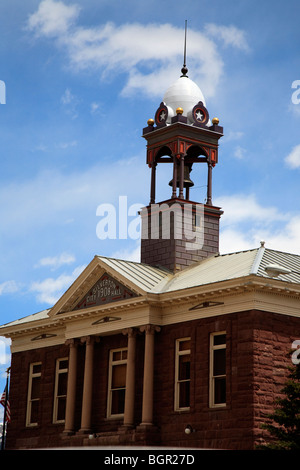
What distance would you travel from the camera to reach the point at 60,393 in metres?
44.8

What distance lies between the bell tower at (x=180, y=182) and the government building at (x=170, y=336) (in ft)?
0.19

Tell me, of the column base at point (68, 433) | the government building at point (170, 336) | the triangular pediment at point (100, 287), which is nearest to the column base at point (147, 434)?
the government building at point (170, 336)

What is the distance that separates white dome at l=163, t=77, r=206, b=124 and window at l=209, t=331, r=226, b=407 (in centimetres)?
1297

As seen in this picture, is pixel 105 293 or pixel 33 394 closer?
pixel 105 293

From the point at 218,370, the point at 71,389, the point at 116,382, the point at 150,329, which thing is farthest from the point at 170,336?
the point at 71,389

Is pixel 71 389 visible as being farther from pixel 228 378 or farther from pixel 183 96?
pixel 183 96

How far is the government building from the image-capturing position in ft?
119

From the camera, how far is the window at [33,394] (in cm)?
4647

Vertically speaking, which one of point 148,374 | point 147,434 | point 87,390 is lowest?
point 147,434

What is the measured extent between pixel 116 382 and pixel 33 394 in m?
6.69

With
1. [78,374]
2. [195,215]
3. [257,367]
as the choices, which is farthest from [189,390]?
[195,215]

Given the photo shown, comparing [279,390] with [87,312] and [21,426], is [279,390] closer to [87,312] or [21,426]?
[87,312]

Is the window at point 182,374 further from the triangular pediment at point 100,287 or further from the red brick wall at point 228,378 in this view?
the triangular pediment at point 100,287
